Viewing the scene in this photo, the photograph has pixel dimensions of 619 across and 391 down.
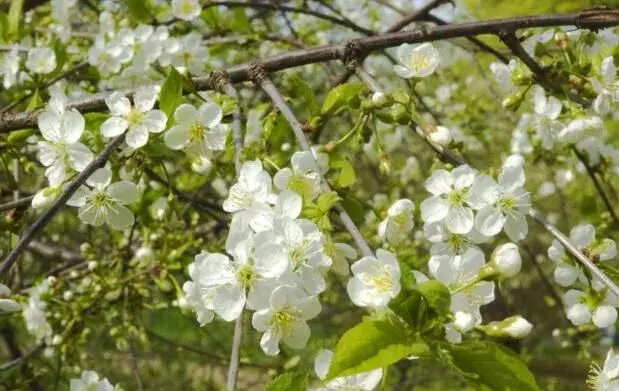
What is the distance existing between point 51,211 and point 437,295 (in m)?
0.59

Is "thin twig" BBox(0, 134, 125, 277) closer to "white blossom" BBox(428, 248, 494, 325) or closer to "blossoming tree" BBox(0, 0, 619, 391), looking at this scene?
"blossoming tree" BBox(0, 0, 619, 391)

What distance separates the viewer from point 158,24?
2.49 m

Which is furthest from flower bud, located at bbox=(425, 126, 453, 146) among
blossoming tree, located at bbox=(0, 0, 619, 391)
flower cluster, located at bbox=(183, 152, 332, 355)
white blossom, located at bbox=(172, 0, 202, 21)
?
white blossom, located at bbox=(172, 0, 202, 21)

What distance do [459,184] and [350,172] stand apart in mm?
207

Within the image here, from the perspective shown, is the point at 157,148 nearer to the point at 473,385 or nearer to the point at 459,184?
the point at 459,184

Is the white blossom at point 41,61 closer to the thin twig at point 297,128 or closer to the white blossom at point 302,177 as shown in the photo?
the thin twig at point 297,128

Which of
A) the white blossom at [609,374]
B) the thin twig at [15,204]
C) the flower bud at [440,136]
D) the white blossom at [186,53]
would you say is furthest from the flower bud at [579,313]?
the white blossom at [186,53]

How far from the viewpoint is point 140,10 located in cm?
229

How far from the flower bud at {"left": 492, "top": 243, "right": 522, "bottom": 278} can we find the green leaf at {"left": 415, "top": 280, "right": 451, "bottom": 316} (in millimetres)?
187

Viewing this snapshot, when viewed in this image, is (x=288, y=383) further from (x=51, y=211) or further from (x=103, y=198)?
(x=103, y=198)

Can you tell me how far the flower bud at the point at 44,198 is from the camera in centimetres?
122

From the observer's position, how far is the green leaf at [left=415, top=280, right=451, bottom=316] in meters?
0.91

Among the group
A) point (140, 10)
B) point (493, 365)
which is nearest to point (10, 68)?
point (140, 10)

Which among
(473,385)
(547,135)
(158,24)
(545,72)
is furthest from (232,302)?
(158,24)
